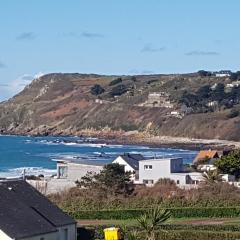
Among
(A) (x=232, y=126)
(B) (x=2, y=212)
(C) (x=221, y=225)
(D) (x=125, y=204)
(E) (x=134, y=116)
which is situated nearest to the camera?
(B) (x=2, y=212)

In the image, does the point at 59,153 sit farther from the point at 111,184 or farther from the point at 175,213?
the point at 175,213

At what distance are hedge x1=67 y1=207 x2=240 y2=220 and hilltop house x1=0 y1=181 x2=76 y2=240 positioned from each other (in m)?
12.2

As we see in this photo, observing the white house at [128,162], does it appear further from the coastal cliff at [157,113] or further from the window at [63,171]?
the coastal cliff at [157,113]

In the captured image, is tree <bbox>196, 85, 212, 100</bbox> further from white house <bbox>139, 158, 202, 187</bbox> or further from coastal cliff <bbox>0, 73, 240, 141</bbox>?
white house <bbox>139, 158, 202, 187</bbox>

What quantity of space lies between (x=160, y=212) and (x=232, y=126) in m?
121

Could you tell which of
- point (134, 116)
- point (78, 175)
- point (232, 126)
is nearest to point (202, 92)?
point (134, 116)

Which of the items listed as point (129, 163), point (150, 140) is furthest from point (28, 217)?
point (150, 140)

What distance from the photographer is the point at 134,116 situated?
174875 mm

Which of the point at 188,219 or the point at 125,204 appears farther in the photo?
the point at 125,204

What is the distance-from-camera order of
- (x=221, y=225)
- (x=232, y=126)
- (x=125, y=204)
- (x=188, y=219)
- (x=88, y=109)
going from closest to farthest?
(x=221, y=225)
(x=188, y=219)
(x=125, y=204)
(x=232, y=126)
(x=88, y=109)

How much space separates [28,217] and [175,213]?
16.4 m

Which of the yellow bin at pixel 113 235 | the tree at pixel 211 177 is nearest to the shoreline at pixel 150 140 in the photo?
the tree at pixel 211 177

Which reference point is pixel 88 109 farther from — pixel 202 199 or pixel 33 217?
pixel 33 217

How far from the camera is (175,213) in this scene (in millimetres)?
42812
